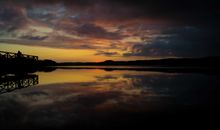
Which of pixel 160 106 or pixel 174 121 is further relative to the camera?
pixel 160 106

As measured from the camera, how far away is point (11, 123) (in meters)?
7.82

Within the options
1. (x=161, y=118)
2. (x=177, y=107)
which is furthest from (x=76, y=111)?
(x=177, y=107)

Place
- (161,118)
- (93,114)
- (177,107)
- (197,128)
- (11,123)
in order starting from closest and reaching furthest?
(197,128) → (11,123) → (161,118) → (93,114) → (177,107)

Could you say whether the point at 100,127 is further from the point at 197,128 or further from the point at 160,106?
the point at 160,106

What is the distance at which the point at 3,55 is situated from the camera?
3253 cm

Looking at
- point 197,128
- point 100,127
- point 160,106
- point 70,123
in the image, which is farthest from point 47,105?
point 197,128

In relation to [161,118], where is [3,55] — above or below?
above

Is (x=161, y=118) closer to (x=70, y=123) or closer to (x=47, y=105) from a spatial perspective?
(x=70, y=123)

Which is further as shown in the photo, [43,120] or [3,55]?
[3,55]

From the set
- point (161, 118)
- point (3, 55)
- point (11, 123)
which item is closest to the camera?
point (11, 123)

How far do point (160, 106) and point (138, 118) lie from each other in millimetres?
2712

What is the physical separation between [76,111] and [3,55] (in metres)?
26.4

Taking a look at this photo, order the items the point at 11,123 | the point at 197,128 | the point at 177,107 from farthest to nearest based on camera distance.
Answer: the point at 177,107
the point at 11,123
the point at 197,128

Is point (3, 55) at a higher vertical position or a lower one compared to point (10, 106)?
higher
